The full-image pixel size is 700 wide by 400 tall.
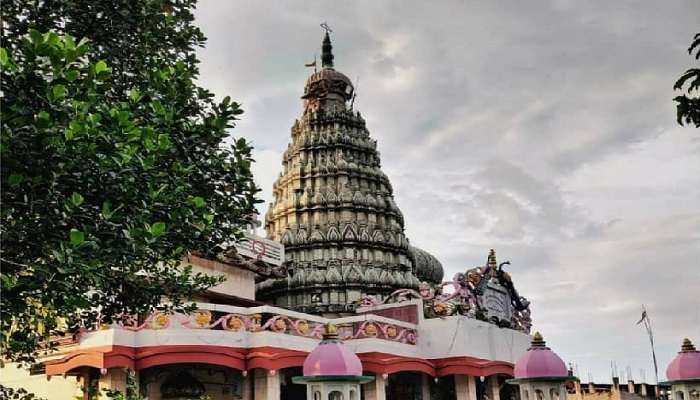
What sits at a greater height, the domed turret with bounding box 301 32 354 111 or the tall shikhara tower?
the domed turret with bounding box 301 32 354 111

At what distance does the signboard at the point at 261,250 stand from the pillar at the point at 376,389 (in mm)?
6879

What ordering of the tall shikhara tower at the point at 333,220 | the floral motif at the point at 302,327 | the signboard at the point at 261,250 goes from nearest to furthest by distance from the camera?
the floral motif at the point at 302,327 < the signboard at the point at 261,250 < the tall shikhara tower at the point at 333,220

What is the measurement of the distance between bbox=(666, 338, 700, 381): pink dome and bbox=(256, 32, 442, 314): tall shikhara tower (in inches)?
578

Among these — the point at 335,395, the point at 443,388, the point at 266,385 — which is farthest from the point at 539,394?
the point at 443,388

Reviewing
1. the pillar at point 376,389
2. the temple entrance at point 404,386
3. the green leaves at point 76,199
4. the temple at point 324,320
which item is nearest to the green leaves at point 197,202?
the green leaves at point 76,199

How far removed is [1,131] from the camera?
8758mm

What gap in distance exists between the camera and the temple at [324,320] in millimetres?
21844

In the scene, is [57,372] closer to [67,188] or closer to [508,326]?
[67,188]

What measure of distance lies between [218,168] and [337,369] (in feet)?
17.3

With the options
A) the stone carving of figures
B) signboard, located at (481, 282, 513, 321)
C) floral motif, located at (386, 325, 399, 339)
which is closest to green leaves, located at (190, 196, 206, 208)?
floral motif, located at (386, 325, 399, 339)

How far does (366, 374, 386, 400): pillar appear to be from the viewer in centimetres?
2647

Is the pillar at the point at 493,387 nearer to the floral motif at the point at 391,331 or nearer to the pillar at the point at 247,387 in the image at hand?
the floral motif at the point at 391,331

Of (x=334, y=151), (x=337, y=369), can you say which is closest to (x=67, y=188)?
(x=337, y=369)

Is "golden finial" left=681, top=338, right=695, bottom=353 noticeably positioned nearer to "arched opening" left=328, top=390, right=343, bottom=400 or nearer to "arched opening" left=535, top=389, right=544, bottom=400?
"arched opening" left=535, top=389, right=544, bottom=400
